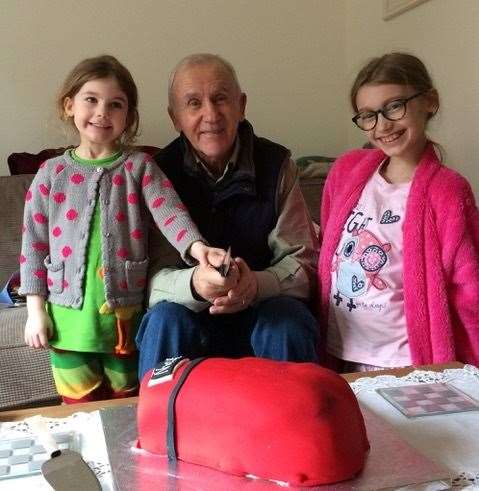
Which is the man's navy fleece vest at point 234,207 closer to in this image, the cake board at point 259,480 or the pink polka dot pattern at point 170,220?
the pink polka dot pattern at point 170,220

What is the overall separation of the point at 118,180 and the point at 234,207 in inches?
10.6

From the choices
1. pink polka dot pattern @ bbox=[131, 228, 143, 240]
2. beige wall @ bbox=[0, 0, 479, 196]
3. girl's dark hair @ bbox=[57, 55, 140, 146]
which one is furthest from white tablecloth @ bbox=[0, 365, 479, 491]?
beige wall @ bbox=[0, 0, 479, 196]

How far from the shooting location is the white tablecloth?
0.74 m

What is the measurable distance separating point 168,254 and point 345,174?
0.45m

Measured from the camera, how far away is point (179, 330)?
119cm

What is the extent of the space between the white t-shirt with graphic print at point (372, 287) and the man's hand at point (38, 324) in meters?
0.59

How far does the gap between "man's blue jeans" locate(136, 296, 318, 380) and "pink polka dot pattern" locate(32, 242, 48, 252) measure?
26 cm

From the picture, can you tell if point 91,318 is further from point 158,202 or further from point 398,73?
point 398,73

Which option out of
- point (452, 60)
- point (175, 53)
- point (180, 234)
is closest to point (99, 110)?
point (180, 234)

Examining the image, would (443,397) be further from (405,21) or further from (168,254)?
(405,21)

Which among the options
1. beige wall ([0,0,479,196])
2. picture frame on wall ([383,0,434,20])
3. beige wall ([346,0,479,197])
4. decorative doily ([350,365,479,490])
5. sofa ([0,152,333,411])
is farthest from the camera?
beige wall ([0,0,479,196])

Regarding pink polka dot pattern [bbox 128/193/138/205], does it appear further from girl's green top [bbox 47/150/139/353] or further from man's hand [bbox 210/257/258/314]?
man's hand [bbox 210/257/258/314]

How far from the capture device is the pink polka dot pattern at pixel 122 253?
1244mm

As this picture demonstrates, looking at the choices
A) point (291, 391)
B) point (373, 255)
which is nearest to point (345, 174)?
point (373, 255)
